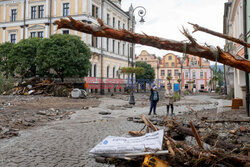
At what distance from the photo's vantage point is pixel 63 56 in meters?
25.2

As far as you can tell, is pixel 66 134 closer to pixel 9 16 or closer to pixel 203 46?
pixel 203 46

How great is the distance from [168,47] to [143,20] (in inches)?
710

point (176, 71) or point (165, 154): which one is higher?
point (176, 71)

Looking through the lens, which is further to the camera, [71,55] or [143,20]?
[71,55]

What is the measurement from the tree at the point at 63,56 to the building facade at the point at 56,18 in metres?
6.88

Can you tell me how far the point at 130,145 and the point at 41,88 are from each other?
80.8 ft

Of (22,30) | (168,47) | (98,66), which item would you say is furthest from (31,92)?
(168,47)

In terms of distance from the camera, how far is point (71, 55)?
25.3 meters

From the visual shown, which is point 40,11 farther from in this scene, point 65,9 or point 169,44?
point 169,44

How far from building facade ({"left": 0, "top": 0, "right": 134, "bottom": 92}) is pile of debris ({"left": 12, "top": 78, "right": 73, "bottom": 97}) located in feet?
27.7

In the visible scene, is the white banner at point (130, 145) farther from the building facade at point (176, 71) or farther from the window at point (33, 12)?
the building facade at point (176, 71)

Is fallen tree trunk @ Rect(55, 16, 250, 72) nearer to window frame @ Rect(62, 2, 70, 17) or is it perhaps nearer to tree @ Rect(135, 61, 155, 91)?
window frame @ Rect(62, 2, 70, 17)

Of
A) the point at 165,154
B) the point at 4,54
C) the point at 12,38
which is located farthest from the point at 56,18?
the point at 165,154

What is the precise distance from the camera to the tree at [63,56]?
25.2 meters
